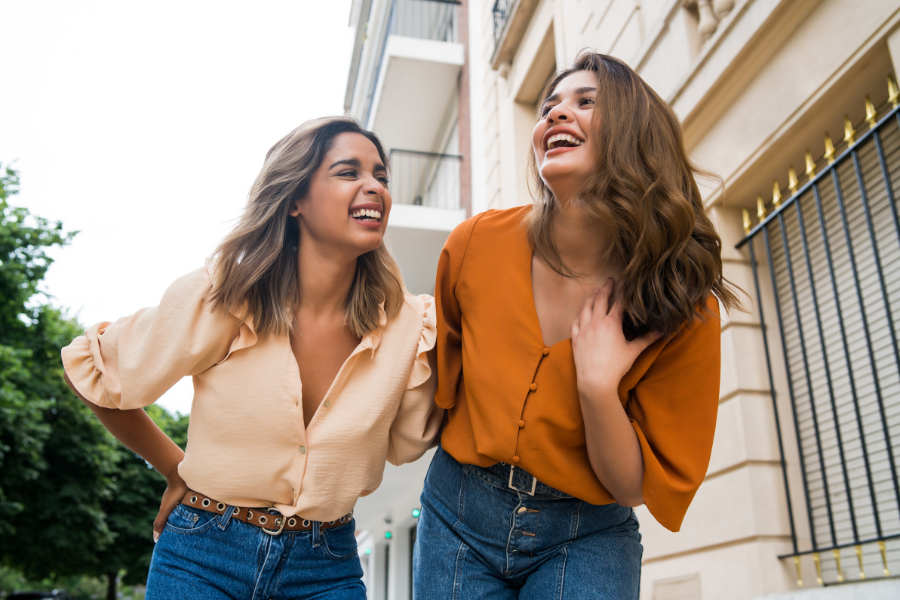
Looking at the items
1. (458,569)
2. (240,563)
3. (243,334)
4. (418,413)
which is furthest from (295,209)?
(458,569)

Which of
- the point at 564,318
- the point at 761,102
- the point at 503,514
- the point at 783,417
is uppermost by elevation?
the point at 761,102

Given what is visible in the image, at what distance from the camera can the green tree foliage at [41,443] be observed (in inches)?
610

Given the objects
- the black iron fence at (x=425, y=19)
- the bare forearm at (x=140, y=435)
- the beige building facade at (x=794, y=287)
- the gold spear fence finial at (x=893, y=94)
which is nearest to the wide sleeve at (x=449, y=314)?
the bare forearm at (x=140, y=435)

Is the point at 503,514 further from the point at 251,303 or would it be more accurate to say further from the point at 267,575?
the point at 251,303

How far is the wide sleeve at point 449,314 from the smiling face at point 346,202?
0.34m

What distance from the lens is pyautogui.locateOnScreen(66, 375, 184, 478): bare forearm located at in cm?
218

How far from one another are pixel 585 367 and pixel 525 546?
0.49 meters

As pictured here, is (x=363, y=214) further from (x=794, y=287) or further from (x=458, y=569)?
(x=794, y=287)

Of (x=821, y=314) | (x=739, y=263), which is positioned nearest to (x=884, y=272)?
(x=821, y=314)

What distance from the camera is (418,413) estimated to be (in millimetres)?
2059

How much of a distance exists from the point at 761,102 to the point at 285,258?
318cm

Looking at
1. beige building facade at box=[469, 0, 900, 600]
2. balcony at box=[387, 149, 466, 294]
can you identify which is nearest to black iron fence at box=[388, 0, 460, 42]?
balcony at box=[387, 149, 466, 294]

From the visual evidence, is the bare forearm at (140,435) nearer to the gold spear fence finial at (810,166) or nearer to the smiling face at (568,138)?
the smiling face at (568,138)

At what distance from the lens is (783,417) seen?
162 inches
